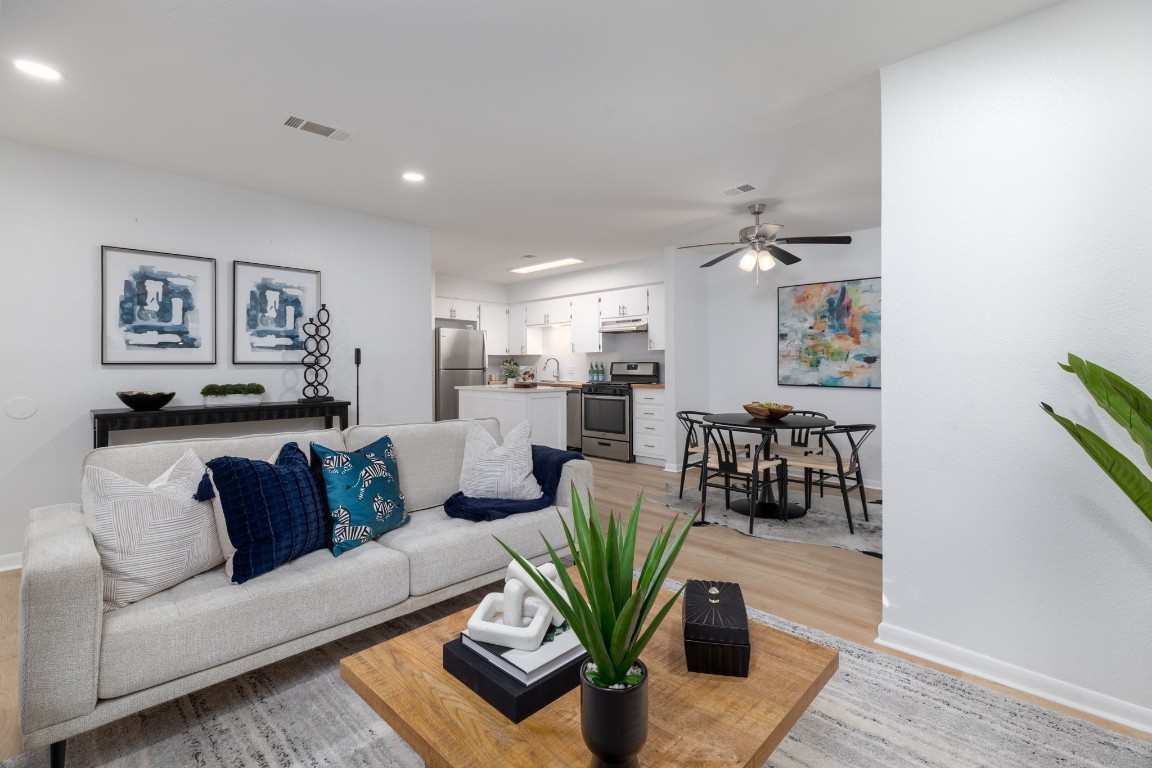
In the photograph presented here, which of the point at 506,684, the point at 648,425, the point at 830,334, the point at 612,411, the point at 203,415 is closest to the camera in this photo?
the point at 506,684

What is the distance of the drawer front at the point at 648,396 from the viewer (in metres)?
6.30

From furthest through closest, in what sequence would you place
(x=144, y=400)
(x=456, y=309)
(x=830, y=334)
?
(x=456, y=309) → (x=830, y=334) → (x=144, y=400)

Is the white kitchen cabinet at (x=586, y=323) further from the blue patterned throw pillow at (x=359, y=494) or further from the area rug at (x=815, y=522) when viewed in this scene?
the blue patterned throw pillow at (x=359, y=494)

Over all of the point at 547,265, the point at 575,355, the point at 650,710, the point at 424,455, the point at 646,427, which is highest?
the point at 547,265

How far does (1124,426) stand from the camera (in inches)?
58.8

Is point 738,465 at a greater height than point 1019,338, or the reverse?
point 1019,338

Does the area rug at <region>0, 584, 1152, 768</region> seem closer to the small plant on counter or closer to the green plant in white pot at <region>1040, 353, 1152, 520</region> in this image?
the green plant in white pot at <region>1040, 353, 1152, 520</region>

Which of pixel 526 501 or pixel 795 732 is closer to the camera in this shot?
pixel 795 732

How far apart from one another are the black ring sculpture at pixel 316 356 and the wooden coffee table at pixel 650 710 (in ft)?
10.9

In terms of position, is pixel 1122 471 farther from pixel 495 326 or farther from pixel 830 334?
pixel 495 326

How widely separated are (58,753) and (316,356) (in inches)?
127

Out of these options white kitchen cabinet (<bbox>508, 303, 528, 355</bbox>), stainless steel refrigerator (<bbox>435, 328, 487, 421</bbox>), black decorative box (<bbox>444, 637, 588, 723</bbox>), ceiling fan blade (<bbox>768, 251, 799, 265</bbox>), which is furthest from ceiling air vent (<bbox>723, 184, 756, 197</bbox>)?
white kitchen cabinet (<bbox>508, 303, 528, 355</bbox>)

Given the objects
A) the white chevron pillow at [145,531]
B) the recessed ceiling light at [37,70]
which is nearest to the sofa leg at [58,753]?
the white chevron pillow at [145,531]

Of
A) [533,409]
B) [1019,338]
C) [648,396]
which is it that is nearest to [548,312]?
[648,396]
